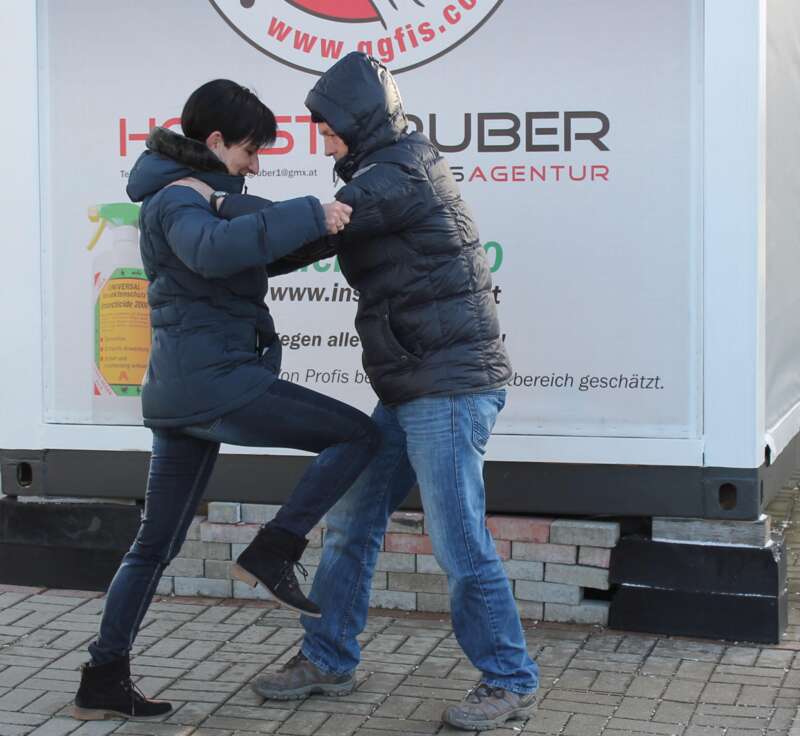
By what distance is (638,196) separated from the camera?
5.15m

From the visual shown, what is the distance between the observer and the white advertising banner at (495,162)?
513 centimetres

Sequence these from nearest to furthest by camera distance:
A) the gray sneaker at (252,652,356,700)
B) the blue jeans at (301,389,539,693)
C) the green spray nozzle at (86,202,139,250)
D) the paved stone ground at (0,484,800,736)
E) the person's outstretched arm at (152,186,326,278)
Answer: the person's outstretched arm at (152,186,326,278) → the blue jeans at (301,389,539,693) → the paved stone ground at (0,484,800,736) → the gray sneaker at (252,652,356,700) → the green spray nozzle at (86,202,139,250)

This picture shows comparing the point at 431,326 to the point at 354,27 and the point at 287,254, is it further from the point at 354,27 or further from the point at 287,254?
the point at 354,27

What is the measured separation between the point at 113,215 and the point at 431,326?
2017 mm

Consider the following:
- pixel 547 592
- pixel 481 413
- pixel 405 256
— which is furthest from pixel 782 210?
pixel 405 256

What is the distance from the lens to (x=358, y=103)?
4062 millimetres

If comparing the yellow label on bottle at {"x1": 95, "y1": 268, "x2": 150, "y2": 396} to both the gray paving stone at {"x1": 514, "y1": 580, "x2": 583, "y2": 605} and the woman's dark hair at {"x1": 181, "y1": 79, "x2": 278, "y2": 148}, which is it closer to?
the woman's dark hair at {"x1": 181, "y1": 79, "x2": 278, "y2": 148}

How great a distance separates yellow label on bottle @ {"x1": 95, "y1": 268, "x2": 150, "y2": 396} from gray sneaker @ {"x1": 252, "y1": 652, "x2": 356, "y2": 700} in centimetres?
158

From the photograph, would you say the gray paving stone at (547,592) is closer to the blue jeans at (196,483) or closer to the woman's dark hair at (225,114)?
the blue jeans at (196,483)

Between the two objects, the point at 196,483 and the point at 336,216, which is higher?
the point at 336,216

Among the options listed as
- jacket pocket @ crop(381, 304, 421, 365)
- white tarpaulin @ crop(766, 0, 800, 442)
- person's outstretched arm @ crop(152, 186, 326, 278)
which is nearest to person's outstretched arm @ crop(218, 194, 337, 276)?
person's outstretched arm @ crop(152, 186, 326, 278)

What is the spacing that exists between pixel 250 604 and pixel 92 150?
188cm

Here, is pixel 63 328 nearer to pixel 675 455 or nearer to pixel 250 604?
pixel 250 604

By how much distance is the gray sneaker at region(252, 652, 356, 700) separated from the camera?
449 cm
